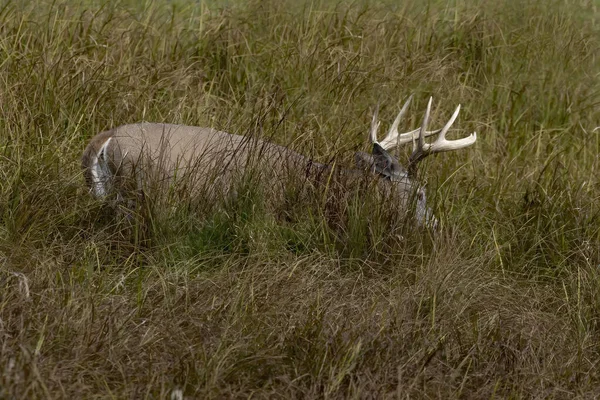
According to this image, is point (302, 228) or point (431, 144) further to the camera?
point (431, 144)

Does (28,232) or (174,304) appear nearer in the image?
(174,304)

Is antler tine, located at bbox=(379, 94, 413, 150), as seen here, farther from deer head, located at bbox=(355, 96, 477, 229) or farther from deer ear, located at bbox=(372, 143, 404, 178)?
deer ear, located at bbox=(372, 143, 404, 178)

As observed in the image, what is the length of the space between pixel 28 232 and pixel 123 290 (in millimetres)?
521

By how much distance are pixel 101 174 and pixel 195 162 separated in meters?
0.49

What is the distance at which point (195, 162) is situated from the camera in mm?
5133

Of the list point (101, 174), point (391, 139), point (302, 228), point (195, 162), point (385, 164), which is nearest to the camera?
point (302, 228)

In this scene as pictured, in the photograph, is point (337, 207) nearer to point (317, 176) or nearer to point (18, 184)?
point (317, 176)

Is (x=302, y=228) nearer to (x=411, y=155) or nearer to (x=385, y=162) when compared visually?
(x=385, y=162)

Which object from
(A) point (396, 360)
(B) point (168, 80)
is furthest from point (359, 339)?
(B) point (168, 80)

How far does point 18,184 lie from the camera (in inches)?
192

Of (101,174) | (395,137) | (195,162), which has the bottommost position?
(395,137)

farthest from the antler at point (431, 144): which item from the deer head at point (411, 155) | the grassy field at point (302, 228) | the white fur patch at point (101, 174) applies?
the white fur patch at point (101, 174)

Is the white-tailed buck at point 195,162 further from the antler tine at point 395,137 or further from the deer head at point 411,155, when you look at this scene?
the antler tine at point 395,137

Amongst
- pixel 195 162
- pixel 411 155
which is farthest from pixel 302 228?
pixel 411 155
